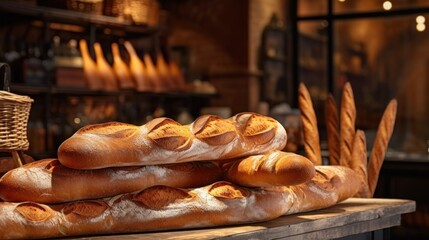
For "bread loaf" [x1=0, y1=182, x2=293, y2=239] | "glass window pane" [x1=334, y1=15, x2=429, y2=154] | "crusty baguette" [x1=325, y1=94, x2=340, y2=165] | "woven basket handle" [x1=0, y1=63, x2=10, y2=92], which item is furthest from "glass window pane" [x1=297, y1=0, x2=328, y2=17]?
"bread loaf" [x1=0, y1=182, x2=293, y2=239]

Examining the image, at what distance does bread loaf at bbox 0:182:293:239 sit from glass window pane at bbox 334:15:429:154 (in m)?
5.69

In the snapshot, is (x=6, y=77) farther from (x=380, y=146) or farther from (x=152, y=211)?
(x=380, y=146)

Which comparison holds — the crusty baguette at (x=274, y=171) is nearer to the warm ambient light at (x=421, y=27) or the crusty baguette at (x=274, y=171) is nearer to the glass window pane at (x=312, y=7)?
the warm ambient light at (x=421, y=27)

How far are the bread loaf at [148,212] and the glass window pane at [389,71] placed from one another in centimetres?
569

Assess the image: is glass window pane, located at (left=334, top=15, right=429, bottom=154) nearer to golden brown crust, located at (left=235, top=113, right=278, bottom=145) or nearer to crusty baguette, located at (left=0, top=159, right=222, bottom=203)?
golden brown crust, located at (left=235, top=113, right=278, bottom=145)

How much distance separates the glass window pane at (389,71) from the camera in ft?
24.6

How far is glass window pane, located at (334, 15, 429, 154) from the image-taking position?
295 inches

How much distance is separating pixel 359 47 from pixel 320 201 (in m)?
5.95

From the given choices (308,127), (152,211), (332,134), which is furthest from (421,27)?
(152,211)

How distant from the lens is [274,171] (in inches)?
72.1

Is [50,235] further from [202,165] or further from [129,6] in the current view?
[129,6]

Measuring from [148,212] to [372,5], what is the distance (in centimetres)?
634

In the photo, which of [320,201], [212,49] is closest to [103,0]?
[212,49]

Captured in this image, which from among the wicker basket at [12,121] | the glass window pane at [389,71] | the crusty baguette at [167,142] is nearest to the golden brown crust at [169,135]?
the crusty baguette at [167,142]
